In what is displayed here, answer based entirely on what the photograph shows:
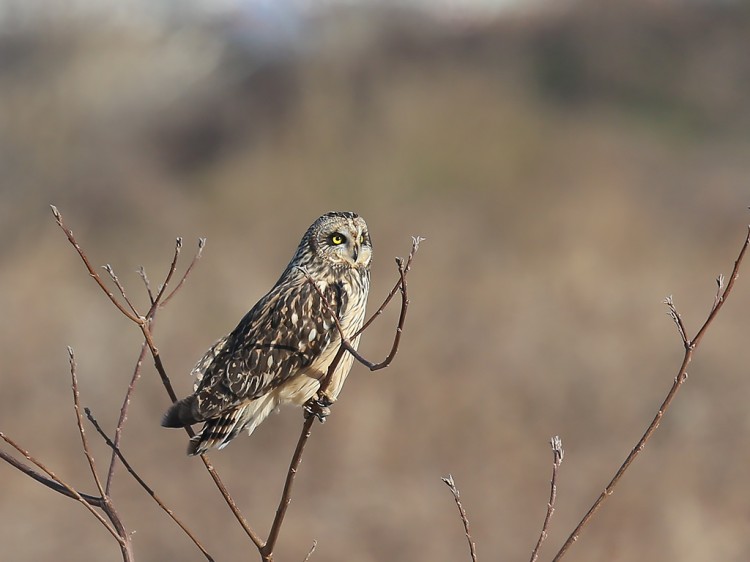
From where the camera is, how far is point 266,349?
3.48 meters

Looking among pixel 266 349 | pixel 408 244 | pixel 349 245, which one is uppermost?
pixel 408 244

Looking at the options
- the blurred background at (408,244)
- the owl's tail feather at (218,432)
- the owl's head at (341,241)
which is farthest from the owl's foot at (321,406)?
the blurred background at (408,244)

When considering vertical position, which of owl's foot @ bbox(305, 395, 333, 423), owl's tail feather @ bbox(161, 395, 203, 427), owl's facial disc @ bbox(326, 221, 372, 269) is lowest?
owl's tail feather @ bbox(161, 395, 203, 427)

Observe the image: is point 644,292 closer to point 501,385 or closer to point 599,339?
point 599,339

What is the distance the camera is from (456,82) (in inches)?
749

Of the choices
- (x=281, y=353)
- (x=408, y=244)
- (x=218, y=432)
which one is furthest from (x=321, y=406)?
(x=408, y=244)

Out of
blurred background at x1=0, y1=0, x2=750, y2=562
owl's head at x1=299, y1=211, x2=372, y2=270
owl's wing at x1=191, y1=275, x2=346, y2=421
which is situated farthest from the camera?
blurred background at x1=0, y1=0, x2=750, y2=562

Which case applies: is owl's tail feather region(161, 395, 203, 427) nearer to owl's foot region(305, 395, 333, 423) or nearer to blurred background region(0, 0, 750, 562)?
owl's foot region(305, 395, 333, 423)

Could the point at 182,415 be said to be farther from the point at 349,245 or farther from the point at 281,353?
the point at 349,245

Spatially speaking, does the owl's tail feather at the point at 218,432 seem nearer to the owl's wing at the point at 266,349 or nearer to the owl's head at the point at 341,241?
the owl's wing at the point at 266,349

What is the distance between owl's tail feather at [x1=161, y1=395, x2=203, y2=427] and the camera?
314 cm

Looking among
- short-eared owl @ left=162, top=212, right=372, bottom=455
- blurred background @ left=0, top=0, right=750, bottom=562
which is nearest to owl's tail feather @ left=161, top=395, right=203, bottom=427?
short-eared owl @ left=162, top=212, right=372, bottom=455

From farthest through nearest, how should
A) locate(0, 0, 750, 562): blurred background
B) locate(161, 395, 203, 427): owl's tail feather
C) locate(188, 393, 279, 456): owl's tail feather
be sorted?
1. locate(0, 0, 750, 562): blurred background
2. locate(188, 393, 279, 456): owl's tail feather
3. locate(161, 395, 203, 427): owl's tail feather

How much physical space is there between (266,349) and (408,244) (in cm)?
1103
